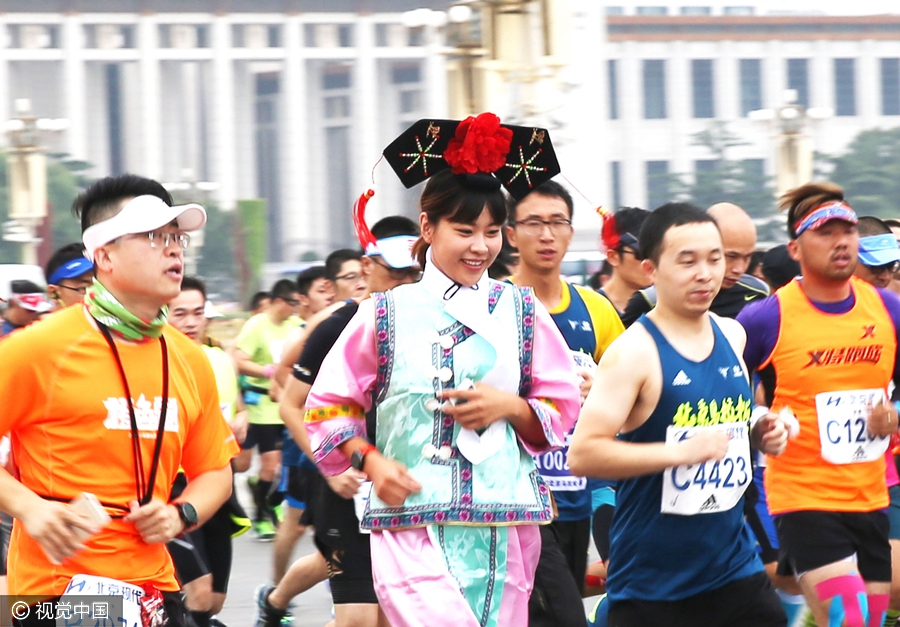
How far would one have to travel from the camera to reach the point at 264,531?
997 cm

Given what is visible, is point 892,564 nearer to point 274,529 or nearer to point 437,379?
point 437,379

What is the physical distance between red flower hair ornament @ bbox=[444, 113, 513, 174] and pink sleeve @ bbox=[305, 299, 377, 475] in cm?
40

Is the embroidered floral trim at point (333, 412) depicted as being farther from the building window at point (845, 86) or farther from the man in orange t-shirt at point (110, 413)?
the building window at point (845, 86)

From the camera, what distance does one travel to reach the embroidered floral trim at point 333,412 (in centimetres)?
358

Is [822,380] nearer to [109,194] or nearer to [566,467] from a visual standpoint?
[566,467]

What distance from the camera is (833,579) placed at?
465 centimetres

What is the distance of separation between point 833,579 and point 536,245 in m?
1.44

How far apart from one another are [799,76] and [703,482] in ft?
254

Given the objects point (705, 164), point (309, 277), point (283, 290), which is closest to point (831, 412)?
point (309, 277)

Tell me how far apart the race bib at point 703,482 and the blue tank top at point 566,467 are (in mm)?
1094

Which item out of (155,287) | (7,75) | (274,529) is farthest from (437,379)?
(7,75)

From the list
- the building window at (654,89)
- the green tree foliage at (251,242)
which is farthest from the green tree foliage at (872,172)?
the green tree foliage at (251,242)

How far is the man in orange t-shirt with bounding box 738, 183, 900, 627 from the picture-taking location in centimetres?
468

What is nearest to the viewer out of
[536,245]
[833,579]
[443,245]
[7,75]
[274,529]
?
[443,245]
